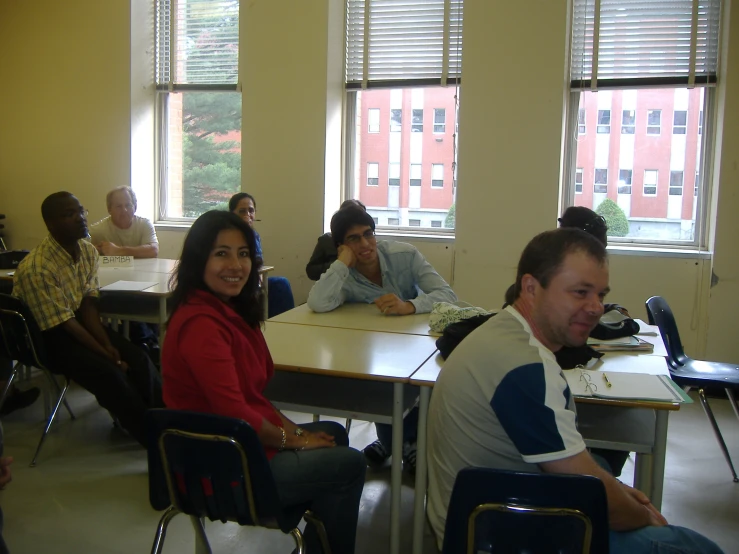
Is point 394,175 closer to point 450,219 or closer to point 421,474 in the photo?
point 450,219

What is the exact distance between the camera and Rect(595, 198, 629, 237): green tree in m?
4.99

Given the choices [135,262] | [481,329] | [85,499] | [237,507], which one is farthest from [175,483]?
[135,262]

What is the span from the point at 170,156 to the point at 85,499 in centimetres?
394

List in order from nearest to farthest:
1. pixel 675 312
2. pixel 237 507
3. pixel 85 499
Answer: pixel 237 507, pixel 85 499, pixel 675 312

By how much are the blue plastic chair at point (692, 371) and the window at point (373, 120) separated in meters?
2.85

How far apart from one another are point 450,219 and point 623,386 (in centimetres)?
341

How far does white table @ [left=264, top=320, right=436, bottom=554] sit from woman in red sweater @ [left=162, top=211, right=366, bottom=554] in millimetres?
210

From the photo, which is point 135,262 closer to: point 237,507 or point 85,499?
point 85,499

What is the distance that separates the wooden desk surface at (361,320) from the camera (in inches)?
113

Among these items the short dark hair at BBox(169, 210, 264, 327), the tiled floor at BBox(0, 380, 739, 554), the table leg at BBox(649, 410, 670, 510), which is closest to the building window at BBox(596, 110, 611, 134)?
the tiled floor at BBox(0, 380, 739, 554)

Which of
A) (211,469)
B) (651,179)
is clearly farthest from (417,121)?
(211,469)

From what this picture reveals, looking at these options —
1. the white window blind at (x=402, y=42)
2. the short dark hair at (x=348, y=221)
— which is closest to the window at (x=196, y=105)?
the white window blind at (x=402, y=42)

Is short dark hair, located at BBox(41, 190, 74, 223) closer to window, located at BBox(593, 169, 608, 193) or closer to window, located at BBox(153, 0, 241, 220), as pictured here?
window, located at BBox(153, 0, 241, 220)

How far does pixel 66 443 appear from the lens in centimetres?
344
